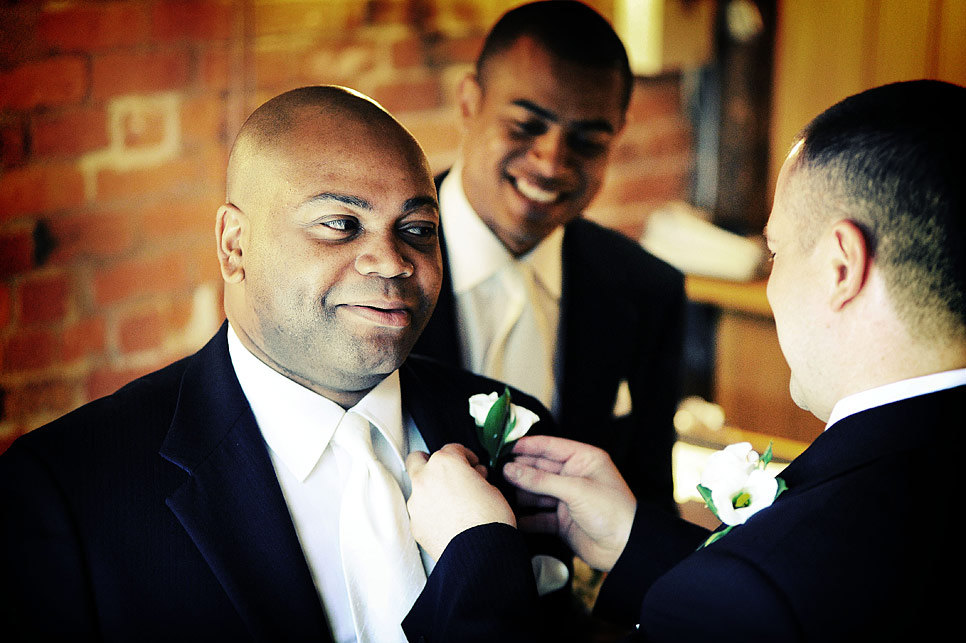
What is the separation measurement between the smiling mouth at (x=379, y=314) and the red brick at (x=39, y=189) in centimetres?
98

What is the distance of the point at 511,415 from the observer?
1.60m

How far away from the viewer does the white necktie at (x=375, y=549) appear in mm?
1401

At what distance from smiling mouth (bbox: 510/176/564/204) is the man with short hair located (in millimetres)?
816

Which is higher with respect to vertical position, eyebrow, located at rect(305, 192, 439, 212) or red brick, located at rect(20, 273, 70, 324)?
eyebrow, located at rect(305, 192, 439, 212)

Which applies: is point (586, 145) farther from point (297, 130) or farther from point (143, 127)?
point (143, 127)

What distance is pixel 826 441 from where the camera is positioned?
1252 millimetres

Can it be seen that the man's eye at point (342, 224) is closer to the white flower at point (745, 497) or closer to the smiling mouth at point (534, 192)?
the white flower at point (745, 497)

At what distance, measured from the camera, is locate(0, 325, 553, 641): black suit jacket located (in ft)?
4.11

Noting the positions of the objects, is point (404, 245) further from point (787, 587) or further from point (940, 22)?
point (940, 22)

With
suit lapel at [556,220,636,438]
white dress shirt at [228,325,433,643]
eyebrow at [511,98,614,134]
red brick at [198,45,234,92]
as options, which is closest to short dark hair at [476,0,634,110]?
eyebrow at [511,98,614,134]

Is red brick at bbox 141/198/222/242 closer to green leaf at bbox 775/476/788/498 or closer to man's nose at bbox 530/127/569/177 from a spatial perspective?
man's nose at bbox 530/127/569/177

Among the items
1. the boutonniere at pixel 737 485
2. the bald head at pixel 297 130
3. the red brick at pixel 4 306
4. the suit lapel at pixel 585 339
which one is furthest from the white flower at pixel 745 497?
the red brick at pixel 4 306

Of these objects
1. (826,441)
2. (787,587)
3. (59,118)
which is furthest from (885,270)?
(59,118)

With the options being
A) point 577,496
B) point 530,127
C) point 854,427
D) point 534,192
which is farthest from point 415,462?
point 530,127
